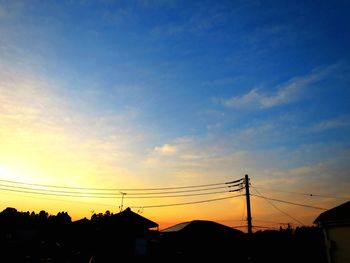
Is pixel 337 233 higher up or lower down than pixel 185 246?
higher up

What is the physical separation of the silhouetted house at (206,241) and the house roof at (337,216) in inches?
583

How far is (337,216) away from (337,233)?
1.02m

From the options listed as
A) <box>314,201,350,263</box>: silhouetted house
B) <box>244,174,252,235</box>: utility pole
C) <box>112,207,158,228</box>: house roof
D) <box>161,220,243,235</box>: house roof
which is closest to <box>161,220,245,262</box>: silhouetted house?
<box>161,220,243,235</box>: house roof

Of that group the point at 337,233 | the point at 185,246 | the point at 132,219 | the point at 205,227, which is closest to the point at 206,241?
the point at 205,227

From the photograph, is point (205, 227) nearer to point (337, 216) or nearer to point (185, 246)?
point (185, 246)

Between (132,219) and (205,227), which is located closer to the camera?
(205,227)

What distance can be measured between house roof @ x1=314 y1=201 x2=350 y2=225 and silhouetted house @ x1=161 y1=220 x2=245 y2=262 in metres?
14.8

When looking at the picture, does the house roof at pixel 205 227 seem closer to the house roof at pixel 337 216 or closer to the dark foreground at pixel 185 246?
the dark foreground at pixel 185 246

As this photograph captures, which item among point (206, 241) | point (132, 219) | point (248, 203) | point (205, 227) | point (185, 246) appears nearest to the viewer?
point (248, 203)

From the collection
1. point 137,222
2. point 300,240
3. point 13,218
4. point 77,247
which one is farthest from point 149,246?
point 13,218

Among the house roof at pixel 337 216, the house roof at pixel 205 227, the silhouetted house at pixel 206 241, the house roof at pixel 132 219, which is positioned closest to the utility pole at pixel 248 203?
the house roof at pixel 205 227

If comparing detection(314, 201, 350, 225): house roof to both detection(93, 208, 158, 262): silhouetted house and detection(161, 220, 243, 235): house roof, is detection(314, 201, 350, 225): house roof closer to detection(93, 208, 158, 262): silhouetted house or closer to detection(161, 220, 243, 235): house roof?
detection(161, 220, 243, 235): house roof

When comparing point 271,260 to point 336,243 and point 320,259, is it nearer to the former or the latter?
point 320,259

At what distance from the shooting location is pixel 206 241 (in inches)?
1217
